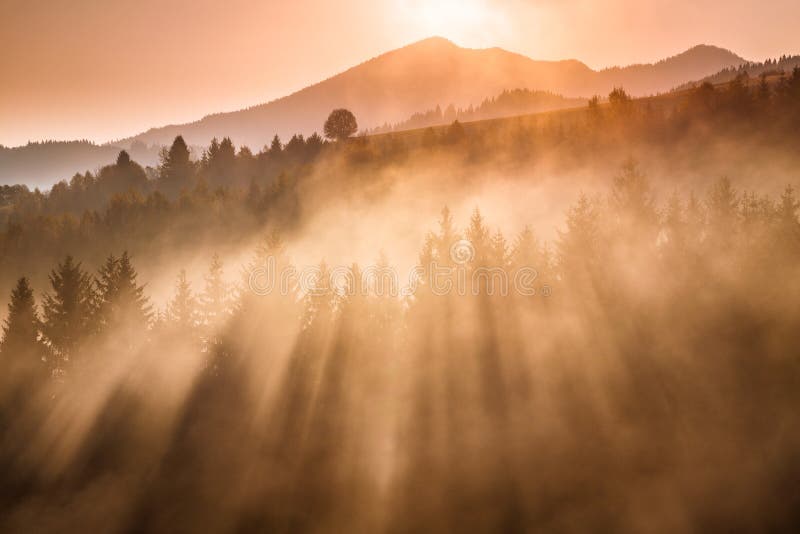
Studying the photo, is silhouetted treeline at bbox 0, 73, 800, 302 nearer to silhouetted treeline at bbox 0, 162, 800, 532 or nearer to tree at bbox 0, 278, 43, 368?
silhouetted treeline at bbox 0, 162, 800, 532

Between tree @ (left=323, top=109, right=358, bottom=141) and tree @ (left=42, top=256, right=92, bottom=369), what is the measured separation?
91047 millimetres

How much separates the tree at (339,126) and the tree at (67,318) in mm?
91047

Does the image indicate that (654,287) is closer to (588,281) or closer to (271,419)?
(588,281)

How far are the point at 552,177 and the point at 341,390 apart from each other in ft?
223

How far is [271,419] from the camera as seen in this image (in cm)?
3253

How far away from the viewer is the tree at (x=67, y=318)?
34.5 metres

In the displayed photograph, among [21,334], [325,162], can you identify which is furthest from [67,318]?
[325,162]

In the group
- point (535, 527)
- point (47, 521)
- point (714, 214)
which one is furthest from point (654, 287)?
point (47, 521)

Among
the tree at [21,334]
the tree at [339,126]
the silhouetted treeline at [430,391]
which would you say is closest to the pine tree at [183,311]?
the silhouetted treeline at [430,391]

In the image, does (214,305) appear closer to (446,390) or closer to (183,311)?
(183,311)

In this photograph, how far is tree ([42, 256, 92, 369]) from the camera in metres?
34.5

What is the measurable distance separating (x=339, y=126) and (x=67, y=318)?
3716 inches

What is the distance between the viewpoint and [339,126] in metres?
121

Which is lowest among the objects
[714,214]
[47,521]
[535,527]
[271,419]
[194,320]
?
[535,527]
